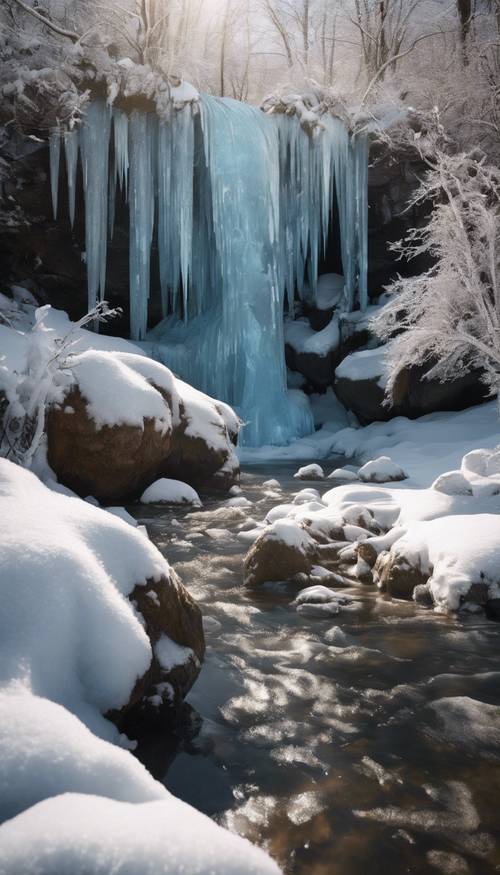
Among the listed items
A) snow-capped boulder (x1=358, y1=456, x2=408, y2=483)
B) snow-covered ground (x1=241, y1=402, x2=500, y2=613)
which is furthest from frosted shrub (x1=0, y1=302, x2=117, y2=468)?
snow-capped boulder (x1=358, y1=456, x2=408, y2=483)

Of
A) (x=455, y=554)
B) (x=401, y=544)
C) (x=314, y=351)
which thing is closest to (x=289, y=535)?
(x=401, y=544)

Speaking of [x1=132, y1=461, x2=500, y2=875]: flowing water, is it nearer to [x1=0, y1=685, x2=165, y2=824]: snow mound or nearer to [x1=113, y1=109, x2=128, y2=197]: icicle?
[x1=0, y1=685, x2=165, y2=824]: snow mound

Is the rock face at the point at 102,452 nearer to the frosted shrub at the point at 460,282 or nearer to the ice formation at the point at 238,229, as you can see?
the frosted shrub at the point at 460,282

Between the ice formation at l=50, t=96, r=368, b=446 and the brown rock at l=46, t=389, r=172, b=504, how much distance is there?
7.19m

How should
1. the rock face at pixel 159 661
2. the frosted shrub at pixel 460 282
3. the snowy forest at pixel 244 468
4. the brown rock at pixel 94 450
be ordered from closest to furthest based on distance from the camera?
the snowy forest at pixel 244 468
the rock face at pixel 159 661
the brown rock at pixel 94 450
the frosted shrub at pixel 460 282

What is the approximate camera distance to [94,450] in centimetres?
775

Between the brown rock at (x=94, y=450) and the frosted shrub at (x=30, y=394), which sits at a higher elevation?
the frosted shrub at (x=30, y=394)

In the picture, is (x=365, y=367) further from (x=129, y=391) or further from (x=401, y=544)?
(x=401, y=544)

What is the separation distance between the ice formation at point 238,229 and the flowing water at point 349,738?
37.5 ft

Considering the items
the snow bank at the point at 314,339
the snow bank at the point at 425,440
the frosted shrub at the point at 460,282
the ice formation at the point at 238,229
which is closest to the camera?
the frosted shrub at the point at 460,282

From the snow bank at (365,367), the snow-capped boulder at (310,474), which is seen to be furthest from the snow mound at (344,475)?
the snow bank at (365,367)

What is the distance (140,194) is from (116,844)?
1440 centimetres

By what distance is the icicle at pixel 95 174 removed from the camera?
13203mm

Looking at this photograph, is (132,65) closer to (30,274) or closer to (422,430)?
(30,274)
